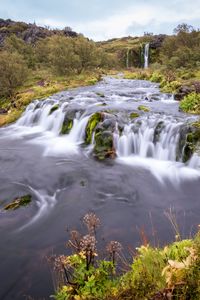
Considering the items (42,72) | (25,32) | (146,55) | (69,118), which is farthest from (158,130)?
(25,32)

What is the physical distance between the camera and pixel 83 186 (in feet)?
33.2

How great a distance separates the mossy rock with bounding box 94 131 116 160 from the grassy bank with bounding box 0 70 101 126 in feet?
31.5

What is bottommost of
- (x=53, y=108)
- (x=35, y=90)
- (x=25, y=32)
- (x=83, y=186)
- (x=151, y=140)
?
(x=83, y=186)

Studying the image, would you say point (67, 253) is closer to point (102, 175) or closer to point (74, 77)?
point (102, 175)

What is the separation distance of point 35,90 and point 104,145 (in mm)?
16044

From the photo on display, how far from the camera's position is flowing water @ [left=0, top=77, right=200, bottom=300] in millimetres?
6734

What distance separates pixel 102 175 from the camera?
35.8ft

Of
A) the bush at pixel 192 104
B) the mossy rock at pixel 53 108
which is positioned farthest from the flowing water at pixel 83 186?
the bush at pixel 192 104

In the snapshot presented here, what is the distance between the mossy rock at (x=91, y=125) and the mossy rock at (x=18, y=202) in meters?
6.04

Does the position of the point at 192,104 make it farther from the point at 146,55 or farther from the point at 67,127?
the point at 146,55

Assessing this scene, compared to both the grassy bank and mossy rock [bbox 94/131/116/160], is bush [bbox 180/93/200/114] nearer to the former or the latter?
mossy rock [bbox 94/131/116/160]

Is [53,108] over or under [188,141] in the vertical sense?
over

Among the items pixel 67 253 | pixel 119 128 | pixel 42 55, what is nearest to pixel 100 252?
pixel 67 253

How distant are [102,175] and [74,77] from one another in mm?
26333
